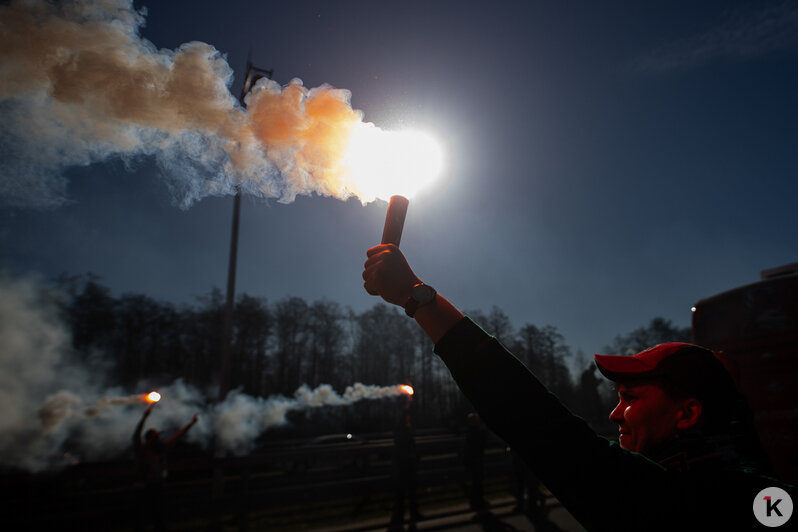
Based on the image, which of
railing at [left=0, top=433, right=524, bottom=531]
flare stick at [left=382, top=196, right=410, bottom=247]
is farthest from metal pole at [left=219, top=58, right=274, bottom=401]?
flare stick at [left=382, top=196, right=410, bottom=247]

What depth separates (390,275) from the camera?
4.73 ft

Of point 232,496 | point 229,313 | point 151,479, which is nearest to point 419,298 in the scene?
point 232,496

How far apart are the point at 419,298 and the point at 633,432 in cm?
79

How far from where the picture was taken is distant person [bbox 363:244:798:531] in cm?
96

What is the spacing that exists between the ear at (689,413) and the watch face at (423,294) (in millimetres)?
822

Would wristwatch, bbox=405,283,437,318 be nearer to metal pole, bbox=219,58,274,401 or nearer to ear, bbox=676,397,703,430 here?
ear, bbox=676,397,703,430

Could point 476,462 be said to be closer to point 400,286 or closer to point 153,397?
point 153,397

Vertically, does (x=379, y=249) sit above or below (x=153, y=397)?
above

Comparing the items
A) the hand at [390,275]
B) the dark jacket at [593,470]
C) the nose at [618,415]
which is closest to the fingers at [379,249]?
the hand at [390,275]

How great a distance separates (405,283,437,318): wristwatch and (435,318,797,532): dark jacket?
7.9 inches

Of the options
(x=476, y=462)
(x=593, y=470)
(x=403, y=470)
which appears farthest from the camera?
(x=476, y=462)

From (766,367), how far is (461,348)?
21.4 ft

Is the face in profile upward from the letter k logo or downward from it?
upward

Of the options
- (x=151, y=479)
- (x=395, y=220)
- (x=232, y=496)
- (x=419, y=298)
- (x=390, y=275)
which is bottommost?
(x=232, y=496)
